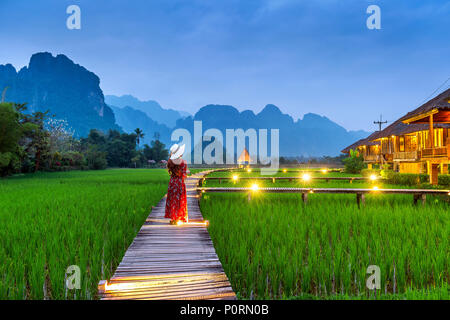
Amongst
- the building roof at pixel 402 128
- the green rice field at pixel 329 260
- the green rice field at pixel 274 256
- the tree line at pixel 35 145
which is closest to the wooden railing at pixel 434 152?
the green rice field at pixel 274 256

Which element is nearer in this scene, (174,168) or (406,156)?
(174,168)

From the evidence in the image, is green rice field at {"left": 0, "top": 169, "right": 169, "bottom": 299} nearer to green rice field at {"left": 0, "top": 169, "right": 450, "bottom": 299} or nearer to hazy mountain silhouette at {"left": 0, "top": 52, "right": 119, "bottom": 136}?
green rice field at {"left": 0, "top": 169, "right": 450, "bottom": 299}

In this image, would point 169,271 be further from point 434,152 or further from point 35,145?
point 35,145

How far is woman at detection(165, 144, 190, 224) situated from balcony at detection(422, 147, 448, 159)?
12253 mm

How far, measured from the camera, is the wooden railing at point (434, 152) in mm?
11394

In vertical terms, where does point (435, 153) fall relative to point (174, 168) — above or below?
above

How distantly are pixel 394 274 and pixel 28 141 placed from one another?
1180 inches

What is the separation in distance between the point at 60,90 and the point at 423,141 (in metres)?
167

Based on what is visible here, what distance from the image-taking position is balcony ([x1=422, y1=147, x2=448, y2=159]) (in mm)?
11367

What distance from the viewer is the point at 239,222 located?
586cm

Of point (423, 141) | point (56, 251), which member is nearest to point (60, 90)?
point (423, 141)

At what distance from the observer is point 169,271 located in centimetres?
288

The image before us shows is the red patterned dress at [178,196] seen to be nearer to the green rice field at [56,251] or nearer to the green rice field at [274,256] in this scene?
the green rice field at [274,256]
